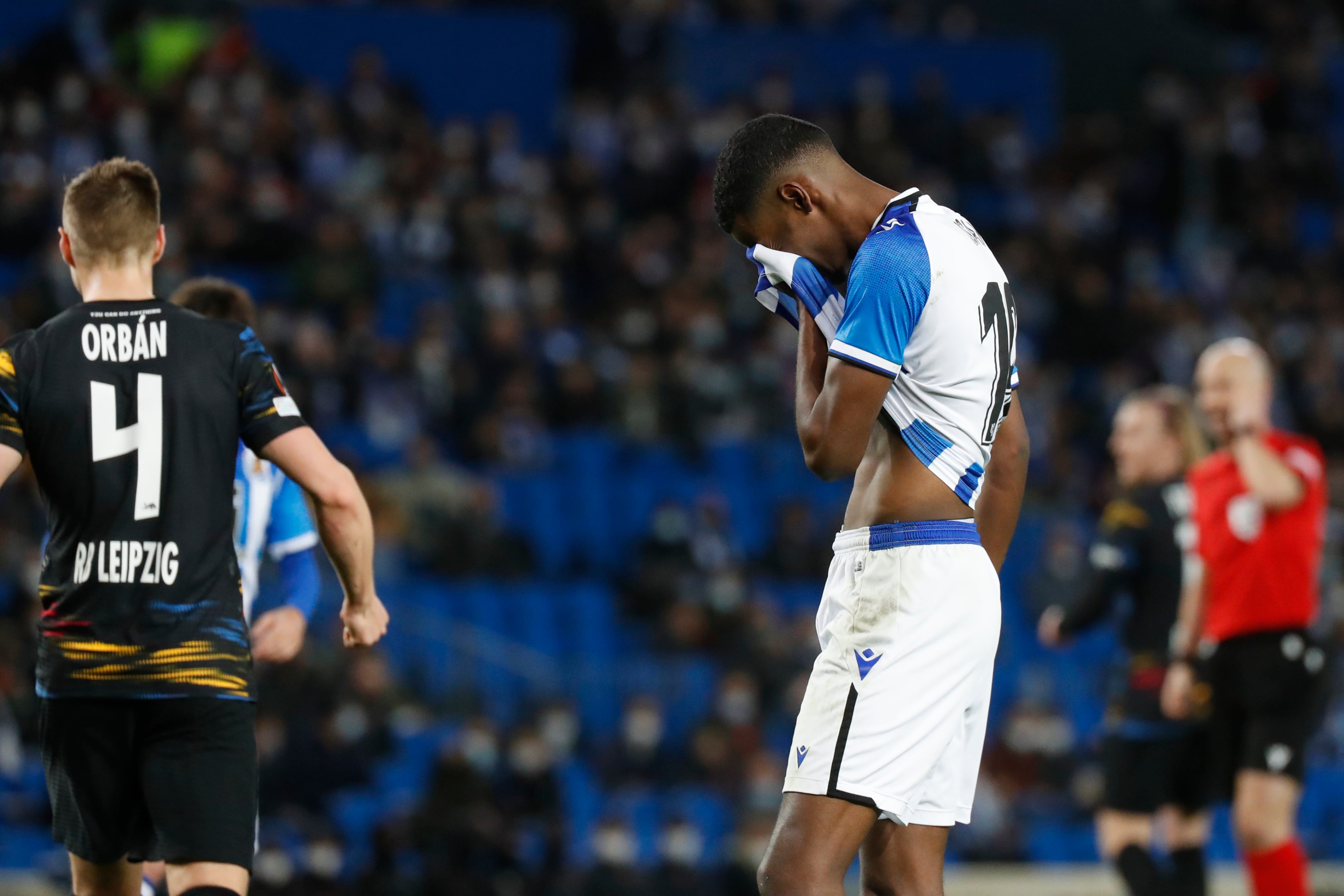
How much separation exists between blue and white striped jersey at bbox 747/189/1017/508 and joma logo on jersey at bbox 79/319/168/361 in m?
1.49

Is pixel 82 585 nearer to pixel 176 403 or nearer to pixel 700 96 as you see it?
pixel 176 403

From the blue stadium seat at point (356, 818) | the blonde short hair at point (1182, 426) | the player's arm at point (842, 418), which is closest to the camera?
the player's arm at point (842, 418)

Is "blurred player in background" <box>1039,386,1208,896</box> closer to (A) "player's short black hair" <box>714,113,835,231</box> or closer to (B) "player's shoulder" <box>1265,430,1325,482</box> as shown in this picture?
(B) "player's shoulder" <box>1265,430,1325,482</box>

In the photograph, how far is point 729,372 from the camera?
14.8 m

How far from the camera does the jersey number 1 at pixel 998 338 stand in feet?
12.6

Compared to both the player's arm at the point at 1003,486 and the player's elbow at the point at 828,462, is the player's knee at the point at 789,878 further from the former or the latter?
the player's arm at the point at 1003,486

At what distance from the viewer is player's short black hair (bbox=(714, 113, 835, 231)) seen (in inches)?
152

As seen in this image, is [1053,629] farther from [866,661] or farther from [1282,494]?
[866,661]

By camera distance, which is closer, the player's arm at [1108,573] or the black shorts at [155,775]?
the black shorts at [155,775]

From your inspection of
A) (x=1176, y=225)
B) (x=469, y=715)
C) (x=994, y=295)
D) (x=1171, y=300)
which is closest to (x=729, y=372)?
(x=469, y=715)

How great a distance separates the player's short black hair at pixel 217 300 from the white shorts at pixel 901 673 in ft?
8.21

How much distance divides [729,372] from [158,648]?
436 inches

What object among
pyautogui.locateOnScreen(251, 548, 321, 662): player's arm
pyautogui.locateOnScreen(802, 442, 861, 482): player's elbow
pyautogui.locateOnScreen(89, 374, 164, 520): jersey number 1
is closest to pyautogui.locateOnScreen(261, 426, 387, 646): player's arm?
pyautogui.locateOnScreen(89, 374, 164, 520): jersey number 1

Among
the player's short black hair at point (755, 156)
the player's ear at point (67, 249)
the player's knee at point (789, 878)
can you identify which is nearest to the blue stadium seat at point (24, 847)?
the player's ear at point (67, 249)
